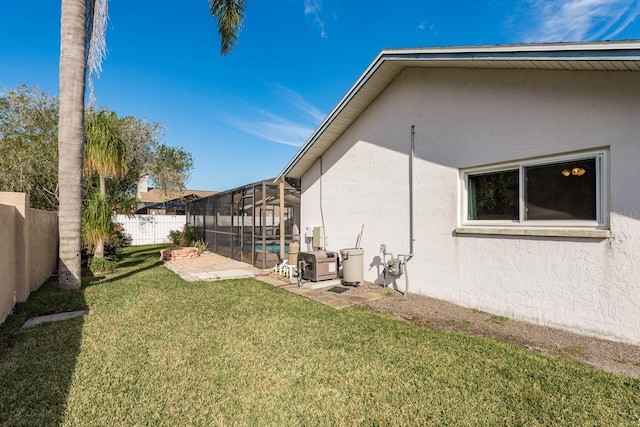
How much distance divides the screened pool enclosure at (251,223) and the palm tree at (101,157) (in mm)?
4284

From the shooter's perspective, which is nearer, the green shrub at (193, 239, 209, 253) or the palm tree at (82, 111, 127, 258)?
the palm tree at (82, 111, 127, 258)

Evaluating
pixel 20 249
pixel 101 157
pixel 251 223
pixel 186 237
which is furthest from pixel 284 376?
pixel 186 237

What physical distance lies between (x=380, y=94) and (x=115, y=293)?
812cm

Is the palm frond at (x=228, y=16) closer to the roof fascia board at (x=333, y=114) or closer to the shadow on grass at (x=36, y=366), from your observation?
the roof fascia board at (x=333, y=114)

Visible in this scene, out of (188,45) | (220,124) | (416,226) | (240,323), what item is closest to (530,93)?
(416,226)

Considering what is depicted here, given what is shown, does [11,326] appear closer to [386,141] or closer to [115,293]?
A: [115,293]

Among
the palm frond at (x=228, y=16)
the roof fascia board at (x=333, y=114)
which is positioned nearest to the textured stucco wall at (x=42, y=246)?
the roof fascia board at (x=333, y=114)

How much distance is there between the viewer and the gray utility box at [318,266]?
27.1 feet

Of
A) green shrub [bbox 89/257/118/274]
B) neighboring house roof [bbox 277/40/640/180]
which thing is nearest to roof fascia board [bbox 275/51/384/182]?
neighboring house roof [bbox 277/40/640/180]

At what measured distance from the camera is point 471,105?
5.68 m

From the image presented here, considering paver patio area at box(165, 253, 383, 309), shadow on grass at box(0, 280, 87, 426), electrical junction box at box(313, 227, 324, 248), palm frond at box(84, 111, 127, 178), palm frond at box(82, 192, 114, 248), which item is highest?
palm frond at box(84, 111, 127, 178)

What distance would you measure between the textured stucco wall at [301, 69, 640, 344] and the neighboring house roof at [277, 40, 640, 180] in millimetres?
257

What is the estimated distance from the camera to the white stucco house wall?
3980 mm

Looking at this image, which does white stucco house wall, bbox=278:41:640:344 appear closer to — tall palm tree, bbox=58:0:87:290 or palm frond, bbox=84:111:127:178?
tall palm tree, bbox=58:0:87:290
